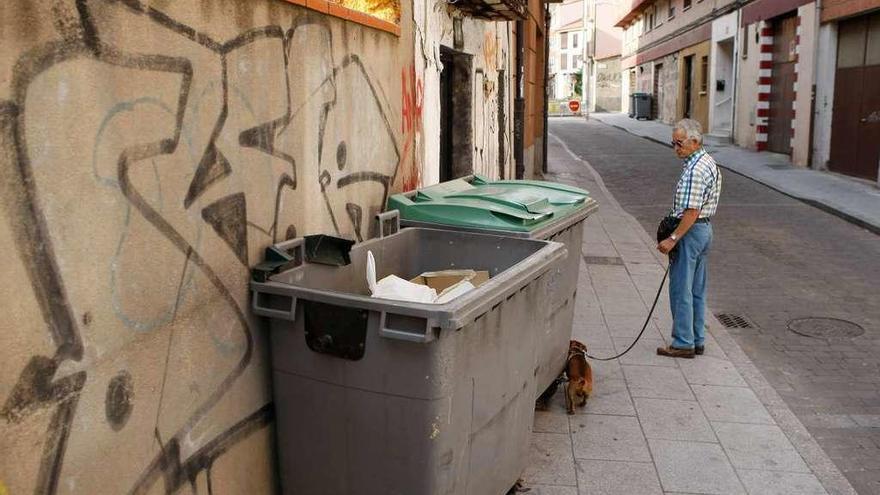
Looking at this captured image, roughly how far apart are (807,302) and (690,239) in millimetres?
2446

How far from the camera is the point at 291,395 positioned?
3.12 meters

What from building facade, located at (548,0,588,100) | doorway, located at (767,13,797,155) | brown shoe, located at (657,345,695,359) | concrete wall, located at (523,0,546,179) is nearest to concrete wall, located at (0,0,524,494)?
brown shoe, located at (657,345,695,359)

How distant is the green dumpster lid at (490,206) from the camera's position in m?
4.22

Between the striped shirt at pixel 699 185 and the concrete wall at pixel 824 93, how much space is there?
40.5 ft

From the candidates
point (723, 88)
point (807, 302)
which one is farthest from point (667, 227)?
point (723, 88)

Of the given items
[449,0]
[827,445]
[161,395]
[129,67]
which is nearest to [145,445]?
[161,395]

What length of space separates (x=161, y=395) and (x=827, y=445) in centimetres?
359

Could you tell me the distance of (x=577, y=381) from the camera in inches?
187

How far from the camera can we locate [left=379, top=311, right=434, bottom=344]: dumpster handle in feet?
8.87

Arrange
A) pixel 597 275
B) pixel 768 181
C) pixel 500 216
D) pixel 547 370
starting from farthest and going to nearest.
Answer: pixel 768 181 < pixel 597 275 < pixel 547 370 < pixel 500 216

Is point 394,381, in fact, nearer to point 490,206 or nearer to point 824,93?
point 490,206

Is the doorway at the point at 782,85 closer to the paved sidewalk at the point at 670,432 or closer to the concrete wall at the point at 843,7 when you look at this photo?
the concrete wall at the point at 843,7

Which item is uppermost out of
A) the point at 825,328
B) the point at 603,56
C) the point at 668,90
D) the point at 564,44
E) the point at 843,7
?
the point at 564,44

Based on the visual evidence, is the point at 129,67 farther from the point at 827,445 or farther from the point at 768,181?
the point at 768,181
